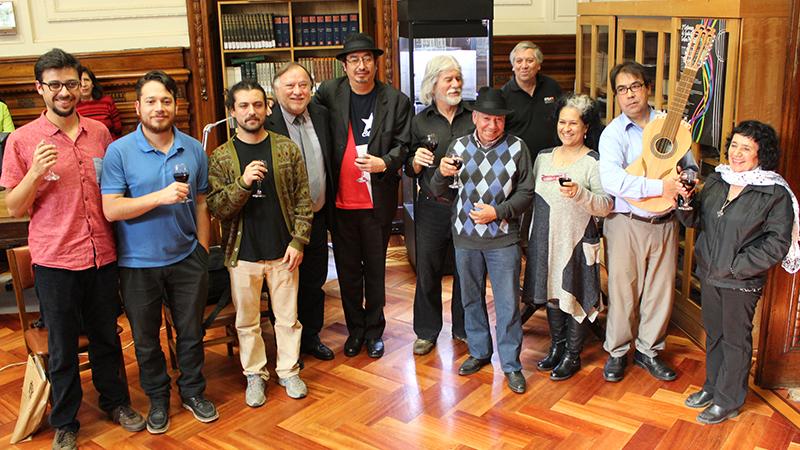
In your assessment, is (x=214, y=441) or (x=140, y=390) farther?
(x=140, y=390)

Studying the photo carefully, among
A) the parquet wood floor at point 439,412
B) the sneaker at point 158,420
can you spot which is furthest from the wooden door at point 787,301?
the sneaker at point 158,420

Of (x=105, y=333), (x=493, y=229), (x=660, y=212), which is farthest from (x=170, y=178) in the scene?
(x=660, y=212)

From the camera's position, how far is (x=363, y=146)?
4043mm

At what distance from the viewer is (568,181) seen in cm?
343

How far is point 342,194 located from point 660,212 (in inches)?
61.3

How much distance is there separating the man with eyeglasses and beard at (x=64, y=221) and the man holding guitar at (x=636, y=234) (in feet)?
7.36

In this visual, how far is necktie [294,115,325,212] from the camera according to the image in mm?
3959

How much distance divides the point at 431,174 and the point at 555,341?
3.52ft

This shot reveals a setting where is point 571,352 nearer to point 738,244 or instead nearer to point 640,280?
point 640,280

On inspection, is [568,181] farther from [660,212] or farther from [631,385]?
[631,385]

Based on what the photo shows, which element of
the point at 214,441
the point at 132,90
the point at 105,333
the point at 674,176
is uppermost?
the point at 132,90

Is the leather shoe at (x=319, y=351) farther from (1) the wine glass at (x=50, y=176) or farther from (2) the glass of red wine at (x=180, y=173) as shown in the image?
(1) the wine glass at (x=50, y=176)

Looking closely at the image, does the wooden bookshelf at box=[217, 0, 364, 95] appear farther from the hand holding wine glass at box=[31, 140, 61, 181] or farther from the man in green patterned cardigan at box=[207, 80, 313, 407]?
the hand holding wine glass at box=[31, 140, 61, 181]

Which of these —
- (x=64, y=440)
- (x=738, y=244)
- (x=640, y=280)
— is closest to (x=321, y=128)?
(x=640, y=280)
